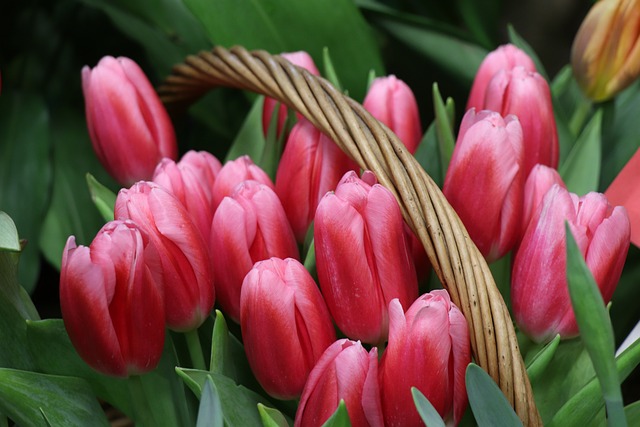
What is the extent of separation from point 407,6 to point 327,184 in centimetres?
42

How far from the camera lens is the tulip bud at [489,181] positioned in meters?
0.44

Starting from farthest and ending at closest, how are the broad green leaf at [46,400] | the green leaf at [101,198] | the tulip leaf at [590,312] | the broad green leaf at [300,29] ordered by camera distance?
the broad green leaf at [300,29], the green leaf at [101,198], the broad green leaf at [46,400], the tulip leaf at [590,312]

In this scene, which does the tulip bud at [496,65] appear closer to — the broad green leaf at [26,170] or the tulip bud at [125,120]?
the tulip bud at [125,120]

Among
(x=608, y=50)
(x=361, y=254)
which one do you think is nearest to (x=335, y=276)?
(x=361, y=254)

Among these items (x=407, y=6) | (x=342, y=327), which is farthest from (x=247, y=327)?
(x=407, y=6)

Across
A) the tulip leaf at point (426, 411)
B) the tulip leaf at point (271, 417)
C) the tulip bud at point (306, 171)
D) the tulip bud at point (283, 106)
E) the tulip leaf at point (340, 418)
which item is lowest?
the tulip leaf at point (271, 417)

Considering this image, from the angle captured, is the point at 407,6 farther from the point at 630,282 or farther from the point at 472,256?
the point at 472,256

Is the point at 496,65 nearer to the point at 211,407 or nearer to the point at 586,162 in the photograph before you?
the point at 586,162

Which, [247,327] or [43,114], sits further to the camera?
[43,114]

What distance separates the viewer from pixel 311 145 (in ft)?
1.61

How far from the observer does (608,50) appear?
0.58 meters

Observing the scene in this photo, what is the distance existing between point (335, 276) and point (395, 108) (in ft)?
0.60

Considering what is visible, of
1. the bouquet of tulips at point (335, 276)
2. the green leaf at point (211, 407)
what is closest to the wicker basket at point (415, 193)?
the bouquet of tulips at point (335, 276)

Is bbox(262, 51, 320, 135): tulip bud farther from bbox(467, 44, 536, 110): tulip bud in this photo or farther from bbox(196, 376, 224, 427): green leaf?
bbox(196, 376, 224, 427): green leaf
